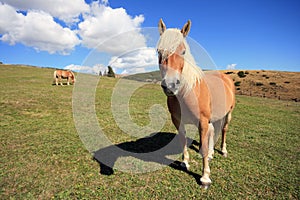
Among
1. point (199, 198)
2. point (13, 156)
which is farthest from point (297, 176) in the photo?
point (13, 156)

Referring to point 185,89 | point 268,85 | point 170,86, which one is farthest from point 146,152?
point 268,85

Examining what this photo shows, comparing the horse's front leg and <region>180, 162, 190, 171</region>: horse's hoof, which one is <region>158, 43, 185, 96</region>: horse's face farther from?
<region>180, 162, 190, 171</region>: horse's hoof

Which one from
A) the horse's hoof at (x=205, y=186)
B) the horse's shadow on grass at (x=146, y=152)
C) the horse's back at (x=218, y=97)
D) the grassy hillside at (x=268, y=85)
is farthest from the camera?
the grassy hillside at (x=268, y=85)

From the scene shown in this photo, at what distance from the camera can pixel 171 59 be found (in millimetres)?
2830

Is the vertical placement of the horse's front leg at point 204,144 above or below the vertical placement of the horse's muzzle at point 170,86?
below

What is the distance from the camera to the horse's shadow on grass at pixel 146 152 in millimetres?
A: 4500

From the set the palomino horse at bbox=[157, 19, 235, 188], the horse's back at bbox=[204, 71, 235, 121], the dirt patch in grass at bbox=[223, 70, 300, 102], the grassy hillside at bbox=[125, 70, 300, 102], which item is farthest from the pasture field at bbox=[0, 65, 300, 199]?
the dirt patch in grass at bbox=[223, 70, 300, 102]

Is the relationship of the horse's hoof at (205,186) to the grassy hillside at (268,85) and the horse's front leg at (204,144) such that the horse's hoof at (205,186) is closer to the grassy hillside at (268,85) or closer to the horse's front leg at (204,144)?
the horse's front leg at (204,144)

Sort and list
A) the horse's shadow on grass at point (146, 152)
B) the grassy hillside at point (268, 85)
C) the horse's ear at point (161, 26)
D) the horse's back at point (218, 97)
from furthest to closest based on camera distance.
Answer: the grassy hillside at point (268, 85) < the horse's shadow on grass at point (146, 152) < the horse's back at point (218, 97) < the horse's ear at point (161, 26)

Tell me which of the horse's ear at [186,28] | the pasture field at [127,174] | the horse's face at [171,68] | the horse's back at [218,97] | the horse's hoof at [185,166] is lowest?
the pasture field at [127,174]

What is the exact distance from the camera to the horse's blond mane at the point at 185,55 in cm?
284

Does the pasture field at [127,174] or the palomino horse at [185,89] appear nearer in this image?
the palomino horse at [185,89]

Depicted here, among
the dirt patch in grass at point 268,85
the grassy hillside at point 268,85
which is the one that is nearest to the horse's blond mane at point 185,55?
the dirt patch in grass at point 268,85

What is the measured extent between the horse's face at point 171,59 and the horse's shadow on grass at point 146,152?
2.48m
